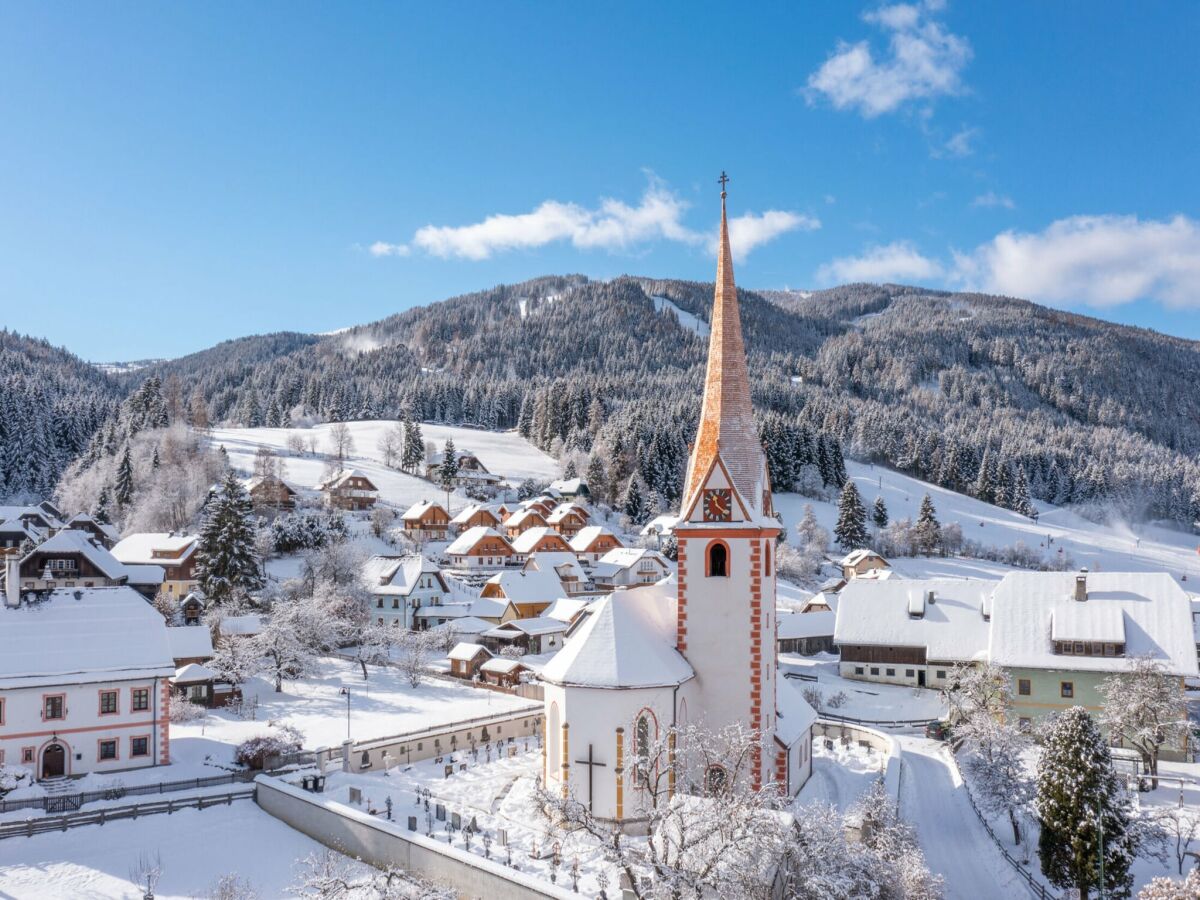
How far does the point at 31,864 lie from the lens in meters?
24.5

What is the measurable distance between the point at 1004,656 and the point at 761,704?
2321 cm

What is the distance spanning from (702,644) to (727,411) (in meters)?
8.36

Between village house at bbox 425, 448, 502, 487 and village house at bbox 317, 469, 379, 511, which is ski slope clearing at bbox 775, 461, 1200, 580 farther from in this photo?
village house at bbox 317, 469, 379, 511

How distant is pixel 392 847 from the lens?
24.8 m

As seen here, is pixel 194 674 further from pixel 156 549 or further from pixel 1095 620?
pixel 1095 620

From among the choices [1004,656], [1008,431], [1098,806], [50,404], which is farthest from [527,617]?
[1008,431]

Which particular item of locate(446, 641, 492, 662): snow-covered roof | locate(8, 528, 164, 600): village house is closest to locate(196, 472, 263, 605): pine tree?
locate(8, 528, 164, 600): village house

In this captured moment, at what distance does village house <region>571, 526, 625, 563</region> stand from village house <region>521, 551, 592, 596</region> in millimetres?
5940

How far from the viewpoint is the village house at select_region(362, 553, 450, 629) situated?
69.1 meters

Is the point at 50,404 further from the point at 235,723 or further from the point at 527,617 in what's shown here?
the point at 235,723

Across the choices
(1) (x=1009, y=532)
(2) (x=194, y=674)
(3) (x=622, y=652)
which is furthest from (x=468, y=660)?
(1) (x=1009, y=532)

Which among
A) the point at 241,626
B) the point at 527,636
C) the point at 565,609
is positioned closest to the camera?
the point at 241,626

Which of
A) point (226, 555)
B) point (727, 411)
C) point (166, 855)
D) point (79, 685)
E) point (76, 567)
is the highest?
point (727, 411)

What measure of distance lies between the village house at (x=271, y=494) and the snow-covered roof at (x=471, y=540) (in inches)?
807
